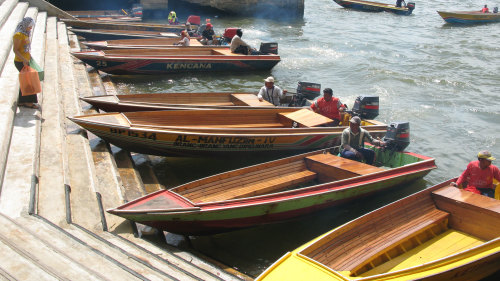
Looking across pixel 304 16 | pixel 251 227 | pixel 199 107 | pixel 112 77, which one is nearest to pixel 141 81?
pixel 112 77

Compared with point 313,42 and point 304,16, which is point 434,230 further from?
point 304,16

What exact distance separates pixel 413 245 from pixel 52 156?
5738 mm

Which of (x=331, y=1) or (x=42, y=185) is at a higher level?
(x=331, y=1)

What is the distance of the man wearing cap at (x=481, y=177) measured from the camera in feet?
25.2

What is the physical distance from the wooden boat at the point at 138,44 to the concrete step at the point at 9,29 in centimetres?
249

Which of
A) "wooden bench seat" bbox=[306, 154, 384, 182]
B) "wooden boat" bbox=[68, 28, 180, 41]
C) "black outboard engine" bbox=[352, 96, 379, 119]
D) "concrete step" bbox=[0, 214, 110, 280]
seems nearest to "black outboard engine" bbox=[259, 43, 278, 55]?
"wooden boat" bbox=[68, 28, 180, 41]

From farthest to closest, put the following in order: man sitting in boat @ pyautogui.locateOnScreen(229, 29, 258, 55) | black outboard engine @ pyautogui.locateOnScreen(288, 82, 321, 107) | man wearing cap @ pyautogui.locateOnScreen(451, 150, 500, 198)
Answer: man sitting in boat @ pyautogui.locateOnScreen(229, 29, 258, 55) → black outboard engine @ pyautogui.locateOnScreen(288, 82, 321, 107) → man wearing cap @ pyautogui.locateOnScreen(451, 150, 500, 198)

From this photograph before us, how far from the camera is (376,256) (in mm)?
6273

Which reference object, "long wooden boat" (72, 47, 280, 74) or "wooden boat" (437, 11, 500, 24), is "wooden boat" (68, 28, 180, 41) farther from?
"wooden boat" (437, 11, 500, 24)

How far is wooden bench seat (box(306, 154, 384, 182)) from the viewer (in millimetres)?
8352

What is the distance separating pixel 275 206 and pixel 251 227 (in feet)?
1.99

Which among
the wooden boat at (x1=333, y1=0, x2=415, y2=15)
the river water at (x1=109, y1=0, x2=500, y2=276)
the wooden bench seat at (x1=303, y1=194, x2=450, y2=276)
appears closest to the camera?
the wooden bench seat at (x1=303, y1=194, x2=450, y2=276)

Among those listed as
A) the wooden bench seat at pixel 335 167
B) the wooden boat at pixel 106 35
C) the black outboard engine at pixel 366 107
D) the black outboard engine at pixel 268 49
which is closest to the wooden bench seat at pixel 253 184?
the wooden bench seat at pixel 335 167

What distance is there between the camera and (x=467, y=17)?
108 ft
